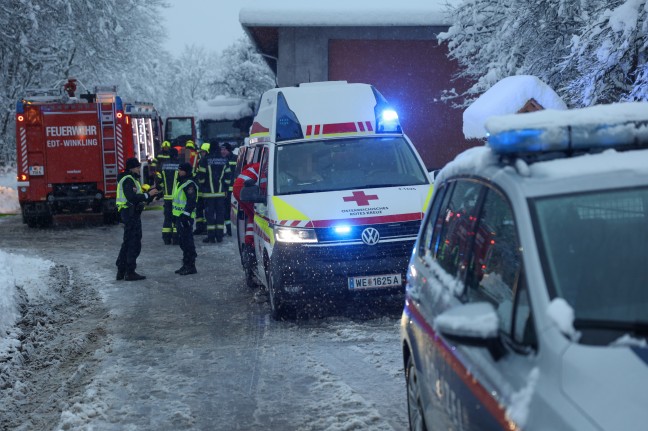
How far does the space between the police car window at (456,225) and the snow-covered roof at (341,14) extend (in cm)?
2110

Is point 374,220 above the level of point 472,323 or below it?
below

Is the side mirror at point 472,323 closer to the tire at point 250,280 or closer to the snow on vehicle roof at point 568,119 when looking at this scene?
the snow on vehicle roof at point 568,119

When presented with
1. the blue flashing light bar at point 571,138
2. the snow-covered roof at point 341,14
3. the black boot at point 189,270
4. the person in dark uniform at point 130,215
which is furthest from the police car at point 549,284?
the snow-covered roof at point 341,14

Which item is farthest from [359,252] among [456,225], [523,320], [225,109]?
[225,109]

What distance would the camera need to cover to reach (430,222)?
16.6 ft

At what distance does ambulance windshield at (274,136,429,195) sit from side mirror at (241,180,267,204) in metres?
0.26

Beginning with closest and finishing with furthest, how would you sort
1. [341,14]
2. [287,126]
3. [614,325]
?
[614,325] → [287,126] → [341,14]

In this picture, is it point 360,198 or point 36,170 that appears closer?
point 360,198

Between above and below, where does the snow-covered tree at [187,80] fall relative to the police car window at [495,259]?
above

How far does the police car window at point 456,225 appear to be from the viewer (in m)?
4.19

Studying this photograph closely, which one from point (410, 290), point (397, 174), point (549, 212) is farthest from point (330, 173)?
point (549, 212)

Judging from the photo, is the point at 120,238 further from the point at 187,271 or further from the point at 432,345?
the point at 432,345

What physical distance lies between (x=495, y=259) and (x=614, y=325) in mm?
872

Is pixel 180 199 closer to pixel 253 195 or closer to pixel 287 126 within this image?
pixel 287 126
